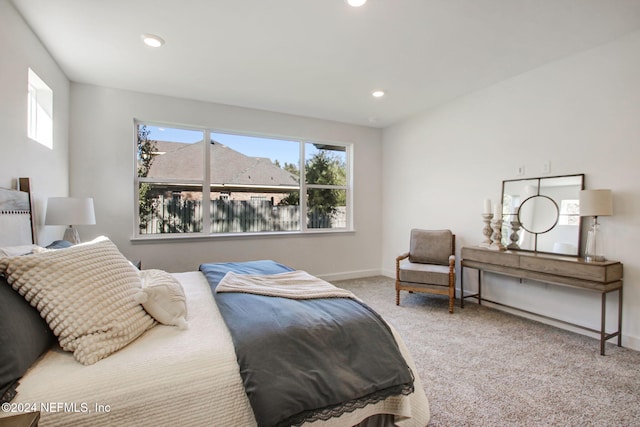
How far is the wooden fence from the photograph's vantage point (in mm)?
3904

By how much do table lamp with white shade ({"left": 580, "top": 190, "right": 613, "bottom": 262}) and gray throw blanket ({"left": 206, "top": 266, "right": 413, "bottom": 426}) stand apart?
7.49 ft

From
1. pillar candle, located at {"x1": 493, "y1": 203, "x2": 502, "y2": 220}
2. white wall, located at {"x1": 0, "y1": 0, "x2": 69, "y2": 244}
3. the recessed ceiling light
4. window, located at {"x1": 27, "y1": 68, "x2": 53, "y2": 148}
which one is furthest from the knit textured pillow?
pillar candle, located at {"x1": 493, "y1": 203, "x2": 502, "y2": 220}

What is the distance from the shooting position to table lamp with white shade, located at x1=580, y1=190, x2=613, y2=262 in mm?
2525

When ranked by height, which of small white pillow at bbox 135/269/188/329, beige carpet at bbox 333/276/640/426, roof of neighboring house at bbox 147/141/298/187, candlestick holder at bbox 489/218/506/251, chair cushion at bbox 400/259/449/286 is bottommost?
beige carpet at bbox 333/276/640/426

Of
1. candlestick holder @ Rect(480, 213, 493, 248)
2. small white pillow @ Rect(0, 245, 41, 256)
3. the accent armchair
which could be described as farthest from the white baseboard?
small white pillow @ Rect(0, 245, 41, 256)

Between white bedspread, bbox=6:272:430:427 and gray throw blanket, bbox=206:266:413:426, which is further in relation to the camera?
gray throw blanket, bbox=206:266:413:426

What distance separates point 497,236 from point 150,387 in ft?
11.4

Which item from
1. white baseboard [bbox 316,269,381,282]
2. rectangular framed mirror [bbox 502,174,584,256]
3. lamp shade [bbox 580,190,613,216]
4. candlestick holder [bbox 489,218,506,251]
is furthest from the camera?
white baseboard [bbox 316,269,381,282]

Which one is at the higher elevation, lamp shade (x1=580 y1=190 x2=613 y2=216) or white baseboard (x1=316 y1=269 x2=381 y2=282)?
lamp shade (x1=580 y1=190 x2=613 y2=216)

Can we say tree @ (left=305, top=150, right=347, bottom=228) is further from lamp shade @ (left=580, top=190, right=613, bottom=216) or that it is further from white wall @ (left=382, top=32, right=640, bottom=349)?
lamp shade @ (left=580, top=190, right=613, bottom=216)

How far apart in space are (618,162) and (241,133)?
4.19 metres

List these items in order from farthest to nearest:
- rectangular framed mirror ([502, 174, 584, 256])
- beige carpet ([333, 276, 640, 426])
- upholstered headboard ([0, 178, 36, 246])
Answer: rectangular framed mirror ([502, 174, 584, 256]) → upholstered headboard ([0, 178, 36, 246]) → beige carpet ([333, 276, 640, 426])

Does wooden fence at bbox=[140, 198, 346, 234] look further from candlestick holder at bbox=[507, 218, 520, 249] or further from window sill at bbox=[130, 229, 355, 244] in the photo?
candlestick holder at bbox=[507, 218, 520, 249]

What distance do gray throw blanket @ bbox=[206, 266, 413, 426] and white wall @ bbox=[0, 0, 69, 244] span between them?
6.79 ft
